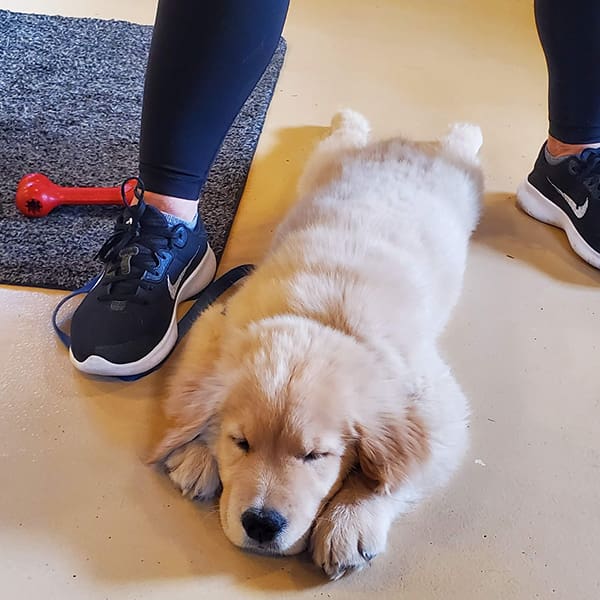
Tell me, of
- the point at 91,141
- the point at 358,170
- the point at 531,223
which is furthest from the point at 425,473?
the point at 91,141

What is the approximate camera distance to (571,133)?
1.61 metres

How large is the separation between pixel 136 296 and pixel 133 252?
82 millimetres

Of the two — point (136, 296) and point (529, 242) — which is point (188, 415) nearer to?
point (136, 296)

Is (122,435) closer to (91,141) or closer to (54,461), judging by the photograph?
(54,461)

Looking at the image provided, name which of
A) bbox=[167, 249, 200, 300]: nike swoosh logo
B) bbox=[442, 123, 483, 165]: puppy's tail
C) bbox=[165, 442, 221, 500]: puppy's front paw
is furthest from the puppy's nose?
bbox=[442, 123, 483, 165]: puppy's tail

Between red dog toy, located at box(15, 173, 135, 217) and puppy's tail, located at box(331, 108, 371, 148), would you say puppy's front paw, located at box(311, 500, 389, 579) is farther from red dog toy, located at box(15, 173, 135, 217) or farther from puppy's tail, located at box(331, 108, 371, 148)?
puppy's tail, located at box(331, 108, 371, 148)

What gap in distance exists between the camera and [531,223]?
1.67 meters

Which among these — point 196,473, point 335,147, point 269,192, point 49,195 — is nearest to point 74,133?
point 49,195

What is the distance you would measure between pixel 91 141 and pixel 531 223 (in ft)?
3.32

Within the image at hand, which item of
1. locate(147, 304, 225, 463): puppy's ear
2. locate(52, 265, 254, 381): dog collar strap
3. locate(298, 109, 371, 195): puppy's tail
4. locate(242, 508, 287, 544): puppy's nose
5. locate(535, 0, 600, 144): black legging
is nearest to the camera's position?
locate(242, 508, 287, 544): puppy's nose

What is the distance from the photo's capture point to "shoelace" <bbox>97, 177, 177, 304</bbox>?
1273 millimetres

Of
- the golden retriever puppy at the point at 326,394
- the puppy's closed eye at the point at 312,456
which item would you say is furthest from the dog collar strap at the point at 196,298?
the puppy's closed eye at the point at 312,456

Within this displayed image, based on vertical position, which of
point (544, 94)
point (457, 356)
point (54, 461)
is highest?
point (544, 94)

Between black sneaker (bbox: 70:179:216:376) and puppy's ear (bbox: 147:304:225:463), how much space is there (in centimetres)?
12
